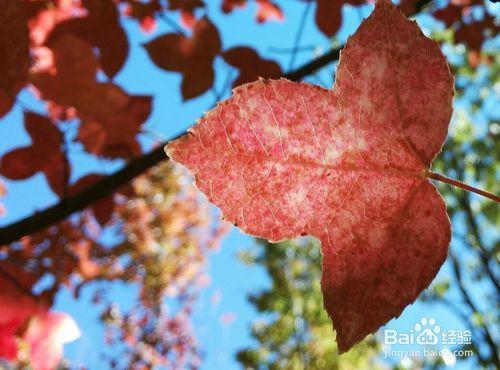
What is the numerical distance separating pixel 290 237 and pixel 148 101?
1088mm

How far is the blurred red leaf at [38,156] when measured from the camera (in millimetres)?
1354

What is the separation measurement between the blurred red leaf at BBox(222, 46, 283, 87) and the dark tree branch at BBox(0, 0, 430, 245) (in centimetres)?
23

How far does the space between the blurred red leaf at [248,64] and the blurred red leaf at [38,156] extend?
1.85ft

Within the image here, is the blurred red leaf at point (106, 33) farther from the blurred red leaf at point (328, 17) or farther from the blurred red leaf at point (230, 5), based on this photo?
the blurred red leaf at point (230, 5)

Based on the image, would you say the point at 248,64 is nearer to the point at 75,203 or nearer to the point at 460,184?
the point at 75,203

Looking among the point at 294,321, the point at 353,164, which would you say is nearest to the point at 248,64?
the point at 353,164

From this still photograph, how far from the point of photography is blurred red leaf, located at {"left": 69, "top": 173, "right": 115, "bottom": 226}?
148 cm

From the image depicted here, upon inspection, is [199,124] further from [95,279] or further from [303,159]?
[95,279]

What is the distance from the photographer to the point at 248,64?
149cm

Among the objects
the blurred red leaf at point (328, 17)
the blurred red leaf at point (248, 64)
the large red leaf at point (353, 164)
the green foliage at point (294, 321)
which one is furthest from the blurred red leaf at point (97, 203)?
the green foliage at point (294, 321)

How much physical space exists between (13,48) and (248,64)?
80 cm

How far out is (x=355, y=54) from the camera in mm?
451

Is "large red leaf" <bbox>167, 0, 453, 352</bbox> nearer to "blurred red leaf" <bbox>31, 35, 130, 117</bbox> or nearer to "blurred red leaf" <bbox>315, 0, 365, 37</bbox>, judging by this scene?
"blurred red leaf" <bbox>31, 35, 130, 117</bbox>

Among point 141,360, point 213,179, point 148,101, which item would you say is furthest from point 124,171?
point 141,360
